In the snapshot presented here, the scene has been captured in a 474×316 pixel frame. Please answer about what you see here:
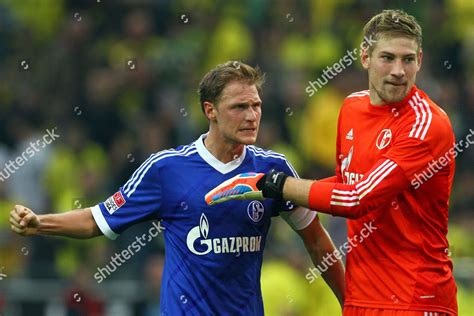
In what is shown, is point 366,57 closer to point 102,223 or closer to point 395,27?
point 395,27

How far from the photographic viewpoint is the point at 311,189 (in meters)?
5.79

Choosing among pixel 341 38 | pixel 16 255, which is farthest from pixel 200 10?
pixel 16 255

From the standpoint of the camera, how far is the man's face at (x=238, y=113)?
6199 millimetres

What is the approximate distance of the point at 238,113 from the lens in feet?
20.4

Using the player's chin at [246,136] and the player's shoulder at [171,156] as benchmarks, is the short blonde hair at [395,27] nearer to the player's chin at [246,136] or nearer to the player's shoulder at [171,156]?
the player's chin at [246,136]

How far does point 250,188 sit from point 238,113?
0.53m

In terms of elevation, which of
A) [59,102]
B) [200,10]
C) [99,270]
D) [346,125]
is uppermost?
[200,10]

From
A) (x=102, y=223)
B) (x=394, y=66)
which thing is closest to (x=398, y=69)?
(x=394, y=66)

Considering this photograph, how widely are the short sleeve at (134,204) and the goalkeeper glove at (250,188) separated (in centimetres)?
42

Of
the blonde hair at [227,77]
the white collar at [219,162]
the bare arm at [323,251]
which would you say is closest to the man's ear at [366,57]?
the blonde hair at [227,77]

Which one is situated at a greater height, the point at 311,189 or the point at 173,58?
the point at 173,58

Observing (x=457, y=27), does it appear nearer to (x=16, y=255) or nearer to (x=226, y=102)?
(x=16, y=255)

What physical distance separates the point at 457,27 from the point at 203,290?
7831mm

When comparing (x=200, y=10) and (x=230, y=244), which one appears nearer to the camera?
(x=230, y=244)
